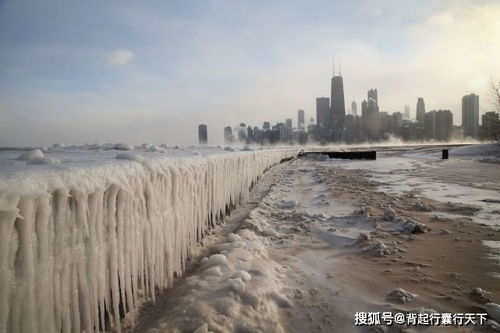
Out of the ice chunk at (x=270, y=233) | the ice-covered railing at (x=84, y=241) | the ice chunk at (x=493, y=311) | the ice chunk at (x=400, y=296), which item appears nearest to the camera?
the ice-covered railing at (x=84, y=241)

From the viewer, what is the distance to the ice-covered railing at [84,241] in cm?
154

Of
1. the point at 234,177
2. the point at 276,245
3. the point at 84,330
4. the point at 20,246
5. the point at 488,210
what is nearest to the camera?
the point at 20,246

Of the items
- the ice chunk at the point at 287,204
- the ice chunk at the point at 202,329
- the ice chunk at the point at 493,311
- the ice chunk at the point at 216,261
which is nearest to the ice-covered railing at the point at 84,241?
the ice chunk at the point at 216,261

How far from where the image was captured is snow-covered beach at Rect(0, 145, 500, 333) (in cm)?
168

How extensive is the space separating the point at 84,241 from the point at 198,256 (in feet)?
6.91

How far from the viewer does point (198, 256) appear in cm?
392

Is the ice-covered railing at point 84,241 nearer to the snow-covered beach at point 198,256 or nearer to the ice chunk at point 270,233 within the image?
the snow-covered beach at point 198,256

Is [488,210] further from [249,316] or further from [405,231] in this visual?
[249,316]

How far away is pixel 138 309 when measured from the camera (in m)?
2.66

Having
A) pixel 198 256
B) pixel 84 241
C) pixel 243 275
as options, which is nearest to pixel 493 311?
pixel 243 275

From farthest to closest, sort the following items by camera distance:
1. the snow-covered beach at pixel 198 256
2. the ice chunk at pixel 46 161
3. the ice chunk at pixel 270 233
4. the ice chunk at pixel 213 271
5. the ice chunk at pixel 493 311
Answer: the ice chunk at pixel 270 233 < the ice chunk at pixel 213 271 < the ice chunk at pixel 493 311 < the ice chunk at pixel 46 161 < the snow-covered beach at pixel 198 256

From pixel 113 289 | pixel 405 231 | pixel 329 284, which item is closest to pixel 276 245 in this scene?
pixel 329 284

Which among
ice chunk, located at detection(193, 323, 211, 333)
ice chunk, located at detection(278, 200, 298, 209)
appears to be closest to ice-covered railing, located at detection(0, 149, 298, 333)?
ice chunk, located at detection(193, 323, 211, 333)

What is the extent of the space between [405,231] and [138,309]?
168 inches
